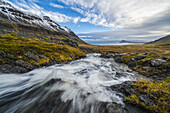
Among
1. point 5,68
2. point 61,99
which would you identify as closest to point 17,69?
point 5,68

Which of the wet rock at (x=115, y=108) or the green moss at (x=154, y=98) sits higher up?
the green moss at (x=154, y=98)

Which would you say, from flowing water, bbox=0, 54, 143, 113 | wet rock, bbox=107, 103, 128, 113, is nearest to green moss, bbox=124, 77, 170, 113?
wet rock, bbox=107, 103, 128, 113

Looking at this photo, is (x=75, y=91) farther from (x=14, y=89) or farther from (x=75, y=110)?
(x=14, y=89)

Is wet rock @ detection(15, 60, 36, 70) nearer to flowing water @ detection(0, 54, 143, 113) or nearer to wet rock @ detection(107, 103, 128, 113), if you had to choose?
flowing water @ detection(0, 54, 143, 113)

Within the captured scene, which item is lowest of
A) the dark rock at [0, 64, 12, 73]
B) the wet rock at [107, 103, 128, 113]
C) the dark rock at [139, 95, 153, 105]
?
the wet rock at [107, 103, 128, 113]

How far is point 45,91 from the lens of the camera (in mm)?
7484

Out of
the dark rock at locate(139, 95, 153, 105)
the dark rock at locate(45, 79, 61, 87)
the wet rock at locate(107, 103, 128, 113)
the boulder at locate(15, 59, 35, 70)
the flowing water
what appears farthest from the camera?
the boulder at locate(15, 59, 35, 70)

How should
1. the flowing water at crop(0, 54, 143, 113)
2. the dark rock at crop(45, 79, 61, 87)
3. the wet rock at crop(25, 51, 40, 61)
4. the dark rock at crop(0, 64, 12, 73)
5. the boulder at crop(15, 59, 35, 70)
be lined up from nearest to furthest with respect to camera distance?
1. the flowing water at crop(0, 54, 143, 113)
2. the dark rock at crop(45, 79, 61, 87)
3. the dark rock at crop(0, 64, 12, 73)
4. the boulder at crop(15, 59, 35, 70)
5. the wet rock at crop(25, 51, 40, 61)

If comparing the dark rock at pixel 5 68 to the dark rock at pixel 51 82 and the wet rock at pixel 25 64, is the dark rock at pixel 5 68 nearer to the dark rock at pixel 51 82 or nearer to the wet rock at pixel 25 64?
the wet rock at pixel 25 64

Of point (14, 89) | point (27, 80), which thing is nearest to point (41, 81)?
point (27, 80)

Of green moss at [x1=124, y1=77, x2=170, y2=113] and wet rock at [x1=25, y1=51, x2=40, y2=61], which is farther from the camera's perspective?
wet rock at [x1=25, y1=51, x2=40, y2=61]

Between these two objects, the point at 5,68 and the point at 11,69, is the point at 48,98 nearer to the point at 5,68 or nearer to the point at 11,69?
the point at 11,69

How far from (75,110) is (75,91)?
2.01 meters

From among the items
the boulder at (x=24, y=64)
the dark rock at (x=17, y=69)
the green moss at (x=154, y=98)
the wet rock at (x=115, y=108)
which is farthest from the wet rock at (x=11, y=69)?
the green moss at (x=154, y=98)
